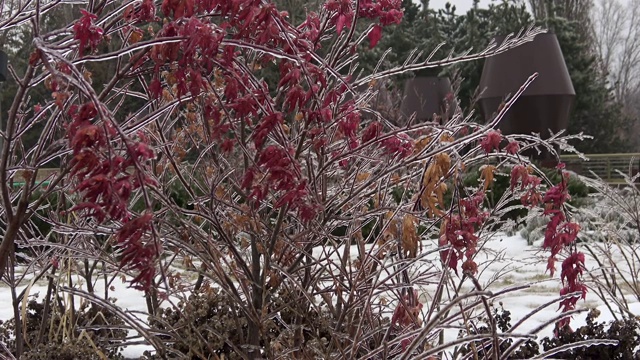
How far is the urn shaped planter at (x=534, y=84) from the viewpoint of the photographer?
11.4 m

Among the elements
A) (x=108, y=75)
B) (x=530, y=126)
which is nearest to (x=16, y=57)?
(x=108, y=75)

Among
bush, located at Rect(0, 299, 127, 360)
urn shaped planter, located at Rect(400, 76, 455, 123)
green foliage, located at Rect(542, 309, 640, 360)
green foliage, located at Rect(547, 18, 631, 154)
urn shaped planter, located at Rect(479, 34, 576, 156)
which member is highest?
green foliage, located at Rect(547, 18, 631, 154)

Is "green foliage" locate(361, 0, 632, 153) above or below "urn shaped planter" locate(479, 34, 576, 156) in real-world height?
above

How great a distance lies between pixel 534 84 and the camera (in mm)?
11648

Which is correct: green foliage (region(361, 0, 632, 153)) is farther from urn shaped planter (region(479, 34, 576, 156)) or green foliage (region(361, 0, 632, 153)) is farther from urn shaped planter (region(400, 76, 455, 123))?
urn shaped planter (region(479, 34, 576, 156))

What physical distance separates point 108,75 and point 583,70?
12947 millimetres

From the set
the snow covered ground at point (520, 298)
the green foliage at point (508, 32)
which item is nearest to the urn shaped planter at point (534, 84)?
the snow covered ground at point (520, 298)

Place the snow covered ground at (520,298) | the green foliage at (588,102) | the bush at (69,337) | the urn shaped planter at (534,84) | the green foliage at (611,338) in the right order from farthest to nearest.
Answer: the green foliage at (588,102) < the urn shaped planter at (534,84) < the snow covered ground at (520,298) < the green foliage at (611,338) < the bush at (69,337)

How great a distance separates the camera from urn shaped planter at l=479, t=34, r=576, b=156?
11.4 meters

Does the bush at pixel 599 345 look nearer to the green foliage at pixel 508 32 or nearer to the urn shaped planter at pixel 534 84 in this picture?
the urn shaped planter at pixel 534 84

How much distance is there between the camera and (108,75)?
1958cm

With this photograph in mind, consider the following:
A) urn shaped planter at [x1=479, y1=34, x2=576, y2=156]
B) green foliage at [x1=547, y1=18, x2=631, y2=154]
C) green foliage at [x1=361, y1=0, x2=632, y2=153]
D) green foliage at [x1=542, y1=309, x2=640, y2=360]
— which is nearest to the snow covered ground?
green foliage at [x1=542, y1=309, x2=640, y2=360]

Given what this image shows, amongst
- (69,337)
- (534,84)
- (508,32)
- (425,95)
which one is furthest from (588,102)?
(69,337)

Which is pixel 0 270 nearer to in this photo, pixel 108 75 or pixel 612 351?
pixel 612 351
